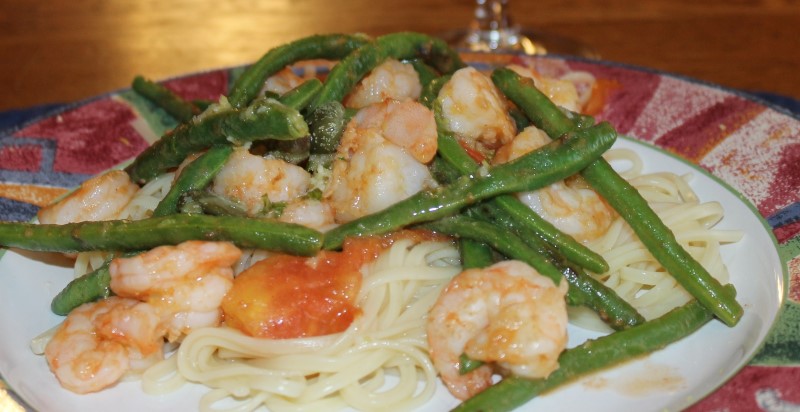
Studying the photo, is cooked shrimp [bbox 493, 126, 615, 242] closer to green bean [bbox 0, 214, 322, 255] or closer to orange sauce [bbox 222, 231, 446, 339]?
orange sauce [bbox 222, 231, 446, 339]

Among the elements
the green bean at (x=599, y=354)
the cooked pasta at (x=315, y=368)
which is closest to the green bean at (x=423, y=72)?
the cooked pasta at (x=315, y=368)

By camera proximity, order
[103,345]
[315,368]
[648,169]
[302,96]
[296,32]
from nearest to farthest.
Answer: [103,345], [315,368], [302,96], [648,169], [296,32]

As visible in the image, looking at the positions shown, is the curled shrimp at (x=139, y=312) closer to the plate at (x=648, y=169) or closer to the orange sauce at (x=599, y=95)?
the plate at (x=648, y=169)

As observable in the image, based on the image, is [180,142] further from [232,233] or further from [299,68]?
[299,68]

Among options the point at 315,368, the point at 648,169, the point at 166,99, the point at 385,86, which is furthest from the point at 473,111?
the point at 166,99

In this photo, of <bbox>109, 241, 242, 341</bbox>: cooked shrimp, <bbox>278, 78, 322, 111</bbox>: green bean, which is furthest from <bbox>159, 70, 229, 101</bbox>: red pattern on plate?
<bbox>109, 241, 242, 341</bbox>: cooked shrimp

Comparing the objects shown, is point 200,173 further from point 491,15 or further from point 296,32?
point 296,32
